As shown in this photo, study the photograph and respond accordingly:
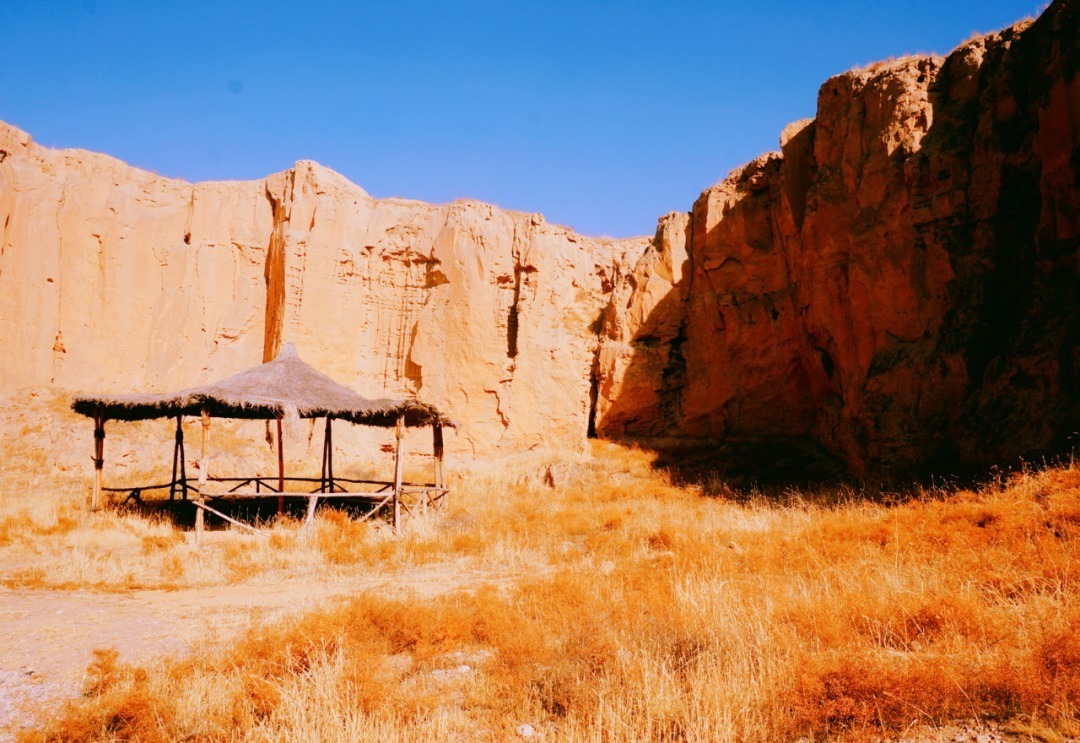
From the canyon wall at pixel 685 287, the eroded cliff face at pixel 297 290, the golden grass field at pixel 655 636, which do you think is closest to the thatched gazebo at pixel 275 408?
the golden grass field at pixel 655 636

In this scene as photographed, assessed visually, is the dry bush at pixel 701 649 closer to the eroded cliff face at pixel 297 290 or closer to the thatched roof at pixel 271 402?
the thatched roof at pixel 271 402

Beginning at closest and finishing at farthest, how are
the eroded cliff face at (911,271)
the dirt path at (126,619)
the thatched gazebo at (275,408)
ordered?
the dirt path at (126,619)
the eroded cliff face at (911,271)
the thatched gazebo at (275,408)

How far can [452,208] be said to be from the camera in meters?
27.2

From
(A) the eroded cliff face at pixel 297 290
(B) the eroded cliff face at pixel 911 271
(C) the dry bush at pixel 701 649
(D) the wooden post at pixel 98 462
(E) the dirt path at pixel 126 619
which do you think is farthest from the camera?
(A) the eroded cliff face at pixel 297 290

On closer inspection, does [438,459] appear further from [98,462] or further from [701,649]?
[701,649]

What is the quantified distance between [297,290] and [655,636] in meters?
22.6

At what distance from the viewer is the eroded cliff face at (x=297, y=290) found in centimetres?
2395

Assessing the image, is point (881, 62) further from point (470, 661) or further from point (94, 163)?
point (94, 163)

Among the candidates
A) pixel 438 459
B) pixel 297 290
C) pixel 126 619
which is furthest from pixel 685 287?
pixel 126 619

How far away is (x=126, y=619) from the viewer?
7.34 metres

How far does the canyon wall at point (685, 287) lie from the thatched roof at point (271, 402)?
8.64 m

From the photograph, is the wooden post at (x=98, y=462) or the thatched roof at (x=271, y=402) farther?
the wooden post at (x=98, y=462)

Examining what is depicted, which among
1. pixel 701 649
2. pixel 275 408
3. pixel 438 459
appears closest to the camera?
pixel 701 649

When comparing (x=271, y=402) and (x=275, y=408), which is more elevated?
(x=271, y=402)
